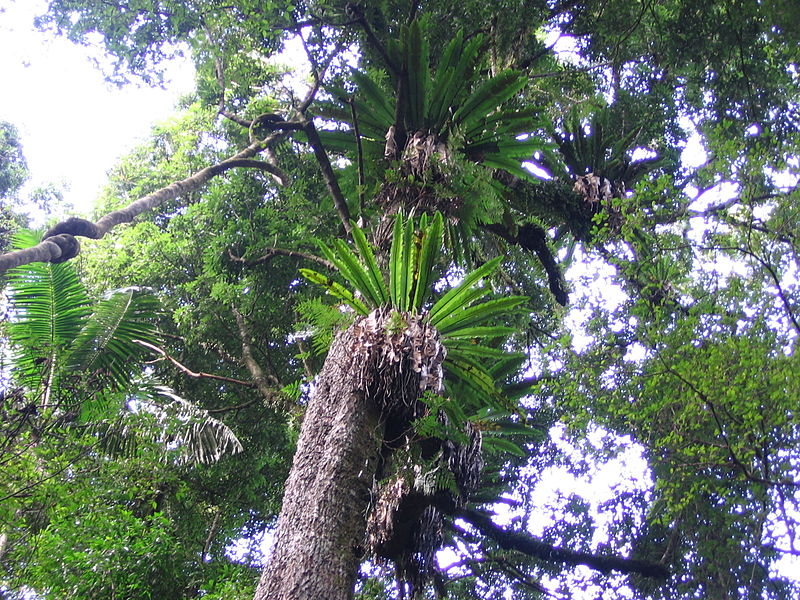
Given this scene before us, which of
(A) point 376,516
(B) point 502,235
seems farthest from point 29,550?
(B) point 502,235

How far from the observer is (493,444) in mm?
5746

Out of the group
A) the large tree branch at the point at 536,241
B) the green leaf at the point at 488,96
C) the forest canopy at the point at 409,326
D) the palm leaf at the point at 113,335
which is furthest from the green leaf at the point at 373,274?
the large tree branch at the point at 536,241

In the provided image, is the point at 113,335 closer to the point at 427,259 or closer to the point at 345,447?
the point at 345,447

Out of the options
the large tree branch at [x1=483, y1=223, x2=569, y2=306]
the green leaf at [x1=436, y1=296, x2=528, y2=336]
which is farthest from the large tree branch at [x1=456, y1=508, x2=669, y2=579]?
the green leaf at [x1=436, y1=296, x2=528, y2=336]

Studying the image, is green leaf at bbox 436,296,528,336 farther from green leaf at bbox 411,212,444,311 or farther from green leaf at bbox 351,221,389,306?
green leaf at bbox 351,221,389,306

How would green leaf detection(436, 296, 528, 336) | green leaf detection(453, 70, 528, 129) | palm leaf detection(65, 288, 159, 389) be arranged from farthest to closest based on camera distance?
green leaf detection(453, 70, 528, 129) < palm leaf detection(65, 288, 159, 389) < green leaf detection(436, 296, 528, 336)

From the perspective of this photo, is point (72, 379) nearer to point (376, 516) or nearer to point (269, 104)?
point (376, 516)

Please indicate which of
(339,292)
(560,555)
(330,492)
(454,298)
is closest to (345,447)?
(330,492)

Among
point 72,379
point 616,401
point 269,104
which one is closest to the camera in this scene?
point 72,379

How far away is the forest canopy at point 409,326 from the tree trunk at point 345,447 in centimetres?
2

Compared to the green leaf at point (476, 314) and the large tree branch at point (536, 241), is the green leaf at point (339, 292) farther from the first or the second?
the large tree branch at point (536, 241)

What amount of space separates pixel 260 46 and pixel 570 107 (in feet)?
12.0

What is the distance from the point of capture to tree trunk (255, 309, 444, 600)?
112 inches

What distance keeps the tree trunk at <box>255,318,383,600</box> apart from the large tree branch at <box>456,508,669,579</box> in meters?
3.85
